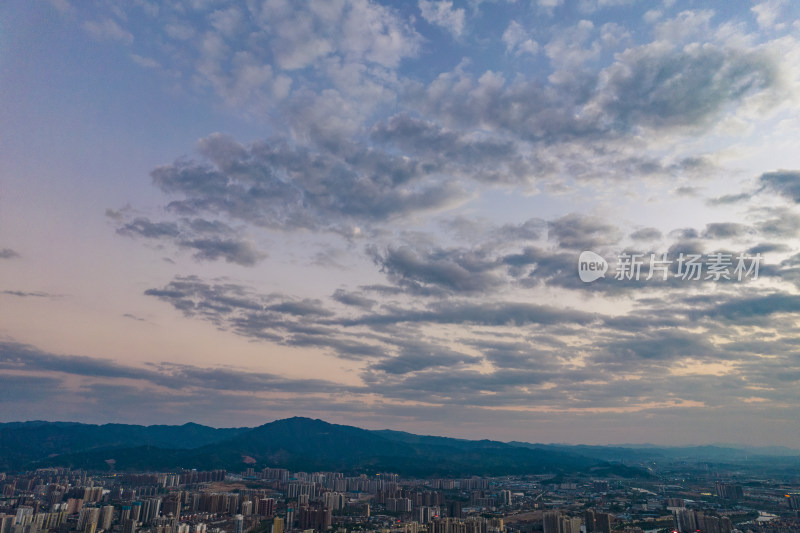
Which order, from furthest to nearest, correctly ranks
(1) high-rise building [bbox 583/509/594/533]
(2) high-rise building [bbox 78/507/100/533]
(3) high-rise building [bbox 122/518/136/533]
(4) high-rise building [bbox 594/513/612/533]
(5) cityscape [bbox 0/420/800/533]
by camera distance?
(5) cityscape [bbox 0/420/800/533]
(1) high-rise building [bbox 583/509/594/533]
(2) high-rise building [bbox 78/507/100/533]
(3) high-rise building [bbox 122/518/136/533]
(4) high-rise building [bbox 594/513/612/533]

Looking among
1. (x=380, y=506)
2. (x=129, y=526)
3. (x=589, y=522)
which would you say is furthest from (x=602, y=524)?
(x=129, y=526)

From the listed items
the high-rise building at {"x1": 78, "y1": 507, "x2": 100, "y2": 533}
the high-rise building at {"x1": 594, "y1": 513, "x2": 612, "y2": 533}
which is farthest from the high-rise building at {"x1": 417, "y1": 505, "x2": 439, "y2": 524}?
the high-rise building at {"x1": 78, "y1": 507, "x2": 100, "y2": 533}

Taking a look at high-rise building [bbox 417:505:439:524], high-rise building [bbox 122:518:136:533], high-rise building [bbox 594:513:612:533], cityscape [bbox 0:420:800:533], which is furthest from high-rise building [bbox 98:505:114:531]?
high-rise building [bbox 594:513:612:533]

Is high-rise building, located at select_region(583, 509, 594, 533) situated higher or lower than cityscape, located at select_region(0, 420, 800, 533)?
higher

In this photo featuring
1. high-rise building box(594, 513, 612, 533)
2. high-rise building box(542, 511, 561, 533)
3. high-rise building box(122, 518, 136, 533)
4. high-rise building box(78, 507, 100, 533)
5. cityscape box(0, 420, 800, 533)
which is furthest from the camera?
cityscape box(0, 420, 800, 533)

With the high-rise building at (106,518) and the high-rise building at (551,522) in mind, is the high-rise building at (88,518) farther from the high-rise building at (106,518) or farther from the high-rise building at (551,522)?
the high-rise building at (551,522)

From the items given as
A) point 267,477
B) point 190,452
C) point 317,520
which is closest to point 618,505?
point 317,520

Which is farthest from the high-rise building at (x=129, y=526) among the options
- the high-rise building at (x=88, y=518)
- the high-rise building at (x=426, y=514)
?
the high-rise building at (x=426, y=514)

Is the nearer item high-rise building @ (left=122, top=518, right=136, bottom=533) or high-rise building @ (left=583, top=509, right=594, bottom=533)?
high-rise building @ (left=122, top=518, right=136, bottom=533)

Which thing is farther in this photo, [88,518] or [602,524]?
[88,518]

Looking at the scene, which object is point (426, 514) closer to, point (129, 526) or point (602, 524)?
point (602, 524)

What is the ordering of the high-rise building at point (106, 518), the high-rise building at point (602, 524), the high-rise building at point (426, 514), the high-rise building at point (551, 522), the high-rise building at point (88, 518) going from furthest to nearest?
the high-rise building at point (426, 514), the high-rise building at point (106, 518), the high-rise building at point (88, 518), the high-rise building at point (602, 524), the high-rise building at point (551, 522)

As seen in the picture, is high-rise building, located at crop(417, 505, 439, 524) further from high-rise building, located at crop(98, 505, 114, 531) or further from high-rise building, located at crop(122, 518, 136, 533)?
high-rise building, located at crop(98, 505, 114, 531)

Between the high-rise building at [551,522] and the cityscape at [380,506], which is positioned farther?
the cityscape at [380,506]
